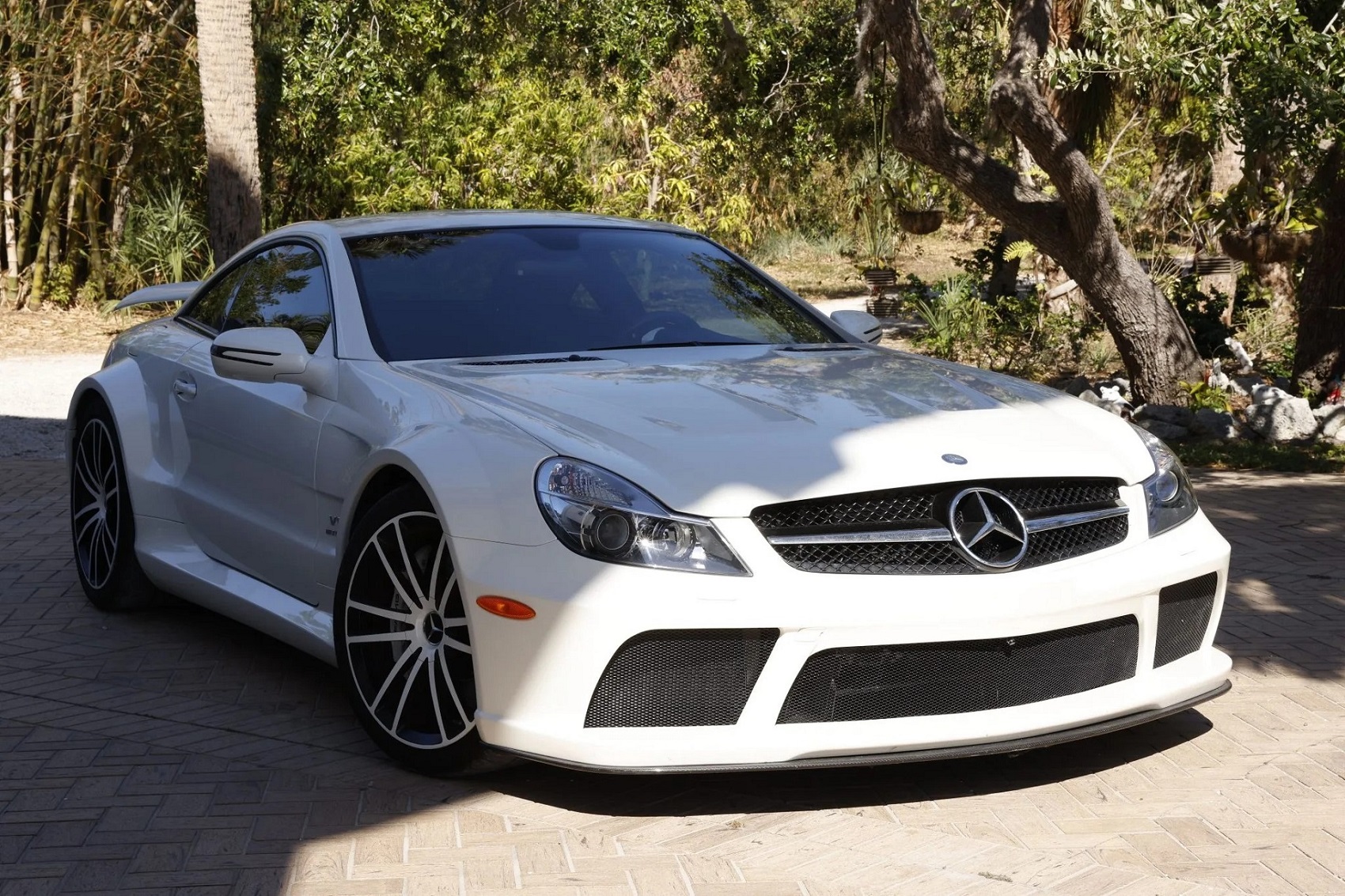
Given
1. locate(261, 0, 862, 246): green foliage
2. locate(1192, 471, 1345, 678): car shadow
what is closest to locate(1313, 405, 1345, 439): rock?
locate(1192, 471, 1345, 678): car shadow

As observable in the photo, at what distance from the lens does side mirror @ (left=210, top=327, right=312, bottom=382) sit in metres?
4.57

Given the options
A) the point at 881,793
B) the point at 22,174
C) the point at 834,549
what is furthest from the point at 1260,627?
the point at 22,174

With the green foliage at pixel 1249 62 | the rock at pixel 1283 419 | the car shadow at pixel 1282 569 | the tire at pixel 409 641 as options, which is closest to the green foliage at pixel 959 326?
the rock at pixel 1283 419

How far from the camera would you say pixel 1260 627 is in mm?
5766

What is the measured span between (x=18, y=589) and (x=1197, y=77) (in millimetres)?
6414

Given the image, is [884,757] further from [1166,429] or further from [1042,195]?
[1042,195]

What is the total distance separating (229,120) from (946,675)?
11.9 m

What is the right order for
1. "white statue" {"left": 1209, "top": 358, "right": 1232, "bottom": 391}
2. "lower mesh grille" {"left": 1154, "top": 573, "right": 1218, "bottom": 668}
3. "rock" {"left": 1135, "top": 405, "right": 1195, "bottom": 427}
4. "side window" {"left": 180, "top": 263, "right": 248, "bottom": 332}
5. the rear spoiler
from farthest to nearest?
"white statue" {"left": 1209, "top": 358, "right": 1232, "bottom": 391}
"rock" {"left": 1135, "top": 405, "right": 1195, "bottom": 427}
the rear spoiler
"side window" {"left": 180, "top": 263, "right": 248, "bottom": 332}
"lower mesh grille" {"left": 1154, "top": 573, "right": 1218, "bottom": 668}

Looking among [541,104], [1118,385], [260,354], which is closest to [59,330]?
[541,104]

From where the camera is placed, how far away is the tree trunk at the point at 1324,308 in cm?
1120

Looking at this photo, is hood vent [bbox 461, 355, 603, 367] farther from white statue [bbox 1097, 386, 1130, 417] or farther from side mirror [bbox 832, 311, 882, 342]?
white statue [bbox 1097, 386, 1130, 417]

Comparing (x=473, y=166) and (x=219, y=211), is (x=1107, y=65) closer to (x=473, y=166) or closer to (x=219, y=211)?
(x=473, y=166)

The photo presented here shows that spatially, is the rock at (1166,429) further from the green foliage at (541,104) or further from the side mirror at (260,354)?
the side mirror at (260,354)

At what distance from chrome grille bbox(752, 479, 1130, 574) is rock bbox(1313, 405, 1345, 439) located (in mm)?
7604
